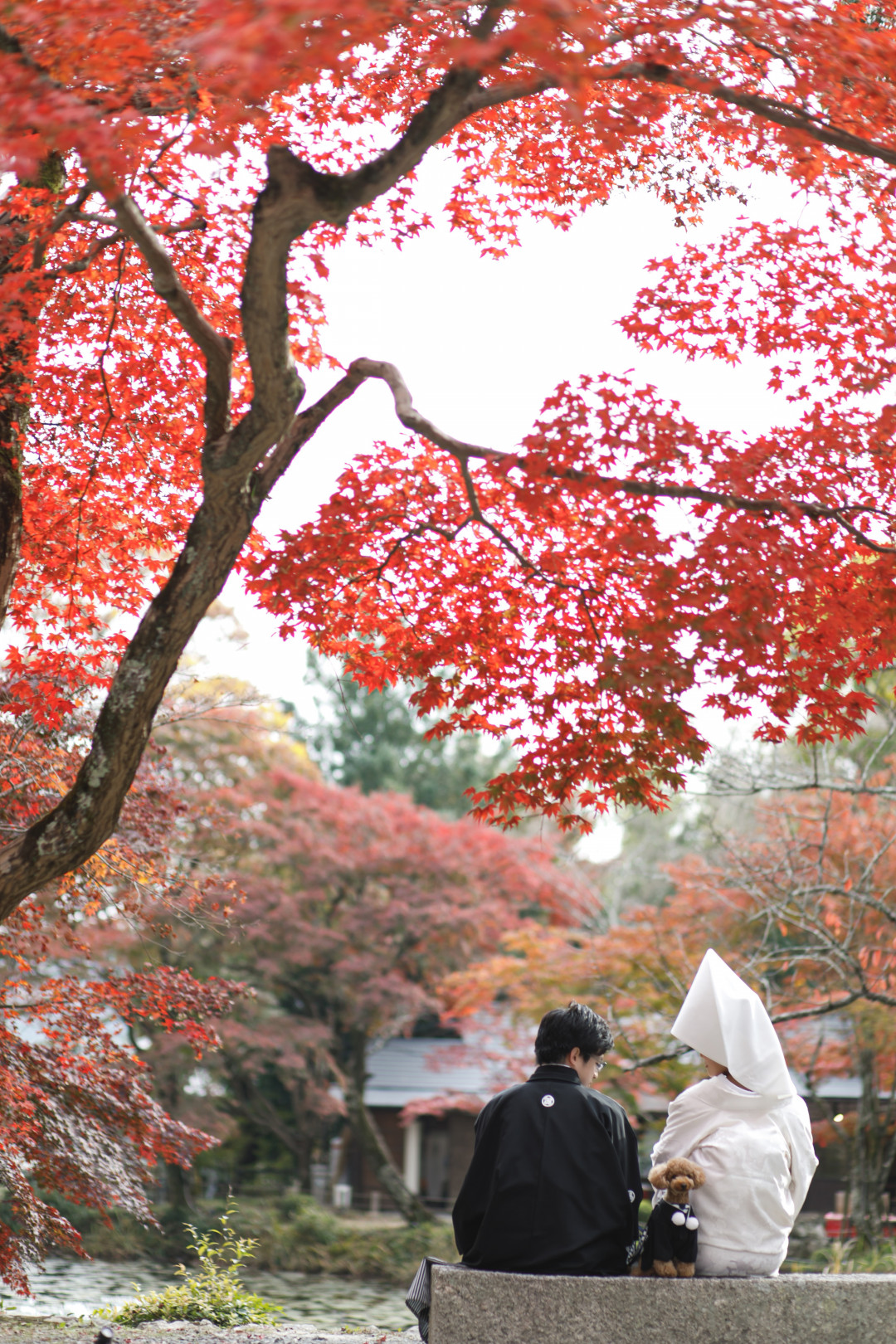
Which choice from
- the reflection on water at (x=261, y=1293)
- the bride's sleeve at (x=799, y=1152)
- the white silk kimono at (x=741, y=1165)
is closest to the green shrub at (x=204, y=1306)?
the reflection on water at (x=261, y=1293)

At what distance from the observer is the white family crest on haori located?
3402 millimetres

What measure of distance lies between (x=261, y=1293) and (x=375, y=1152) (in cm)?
323

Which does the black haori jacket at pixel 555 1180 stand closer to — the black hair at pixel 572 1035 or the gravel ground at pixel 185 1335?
the black hair at pixel 572 1035

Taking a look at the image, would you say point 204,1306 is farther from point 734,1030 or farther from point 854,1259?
point 854,1259

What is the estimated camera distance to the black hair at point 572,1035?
356 cm

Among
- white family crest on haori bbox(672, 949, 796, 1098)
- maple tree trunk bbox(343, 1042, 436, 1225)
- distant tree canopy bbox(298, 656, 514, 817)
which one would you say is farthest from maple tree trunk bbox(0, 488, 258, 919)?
distant tree canopy bbox(298, 656, 514, 817)

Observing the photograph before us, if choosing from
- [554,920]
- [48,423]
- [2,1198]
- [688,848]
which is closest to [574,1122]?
[48,423]

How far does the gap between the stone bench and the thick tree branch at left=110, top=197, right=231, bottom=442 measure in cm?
286

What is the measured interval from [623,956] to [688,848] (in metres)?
10.1

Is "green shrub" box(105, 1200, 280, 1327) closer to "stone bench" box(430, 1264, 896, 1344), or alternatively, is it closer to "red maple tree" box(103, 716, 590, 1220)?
"stone bench" box(430, 1264, 896, 1344)

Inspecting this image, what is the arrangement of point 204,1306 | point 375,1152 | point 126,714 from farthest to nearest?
point 375,1152, point 204,1306, point 126,714

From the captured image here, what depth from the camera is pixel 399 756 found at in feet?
79.8

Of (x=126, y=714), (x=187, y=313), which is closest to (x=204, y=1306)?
(x=126, y=714)

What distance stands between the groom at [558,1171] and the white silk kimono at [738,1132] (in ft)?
0.63
